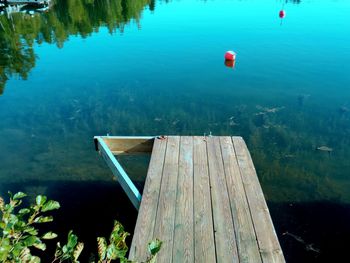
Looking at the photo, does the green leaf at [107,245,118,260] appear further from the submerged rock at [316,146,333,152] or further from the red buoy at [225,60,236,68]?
the red buoy at [225,60,236,68]

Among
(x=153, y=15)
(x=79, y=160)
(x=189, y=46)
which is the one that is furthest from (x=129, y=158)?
(x=153, y=15)

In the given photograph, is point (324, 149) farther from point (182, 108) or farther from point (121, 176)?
point (121, 176)

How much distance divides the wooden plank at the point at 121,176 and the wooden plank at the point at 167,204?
0.46 metres

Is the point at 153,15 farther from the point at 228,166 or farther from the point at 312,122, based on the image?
the point at 228,166

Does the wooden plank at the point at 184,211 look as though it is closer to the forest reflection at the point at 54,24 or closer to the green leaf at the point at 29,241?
the green leaf at the point at 29,241

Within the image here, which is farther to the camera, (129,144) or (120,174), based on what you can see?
(129,144)

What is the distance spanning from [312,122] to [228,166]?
6.25m

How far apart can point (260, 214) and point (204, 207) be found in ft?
2.73

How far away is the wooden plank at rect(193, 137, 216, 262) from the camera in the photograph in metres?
4.00

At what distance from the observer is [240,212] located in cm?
471

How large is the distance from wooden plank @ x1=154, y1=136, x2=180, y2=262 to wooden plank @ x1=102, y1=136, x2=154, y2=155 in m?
0.56

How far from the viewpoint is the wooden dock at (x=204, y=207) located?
4.00 metres

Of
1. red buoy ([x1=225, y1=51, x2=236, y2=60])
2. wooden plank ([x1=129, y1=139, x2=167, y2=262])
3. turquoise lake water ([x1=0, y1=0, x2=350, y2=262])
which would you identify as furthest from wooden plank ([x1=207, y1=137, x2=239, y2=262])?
red buoy ([x1=225, y1=51, x2=236, y2=60])

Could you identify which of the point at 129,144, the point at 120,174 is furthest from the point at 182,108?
the point at 120,174
